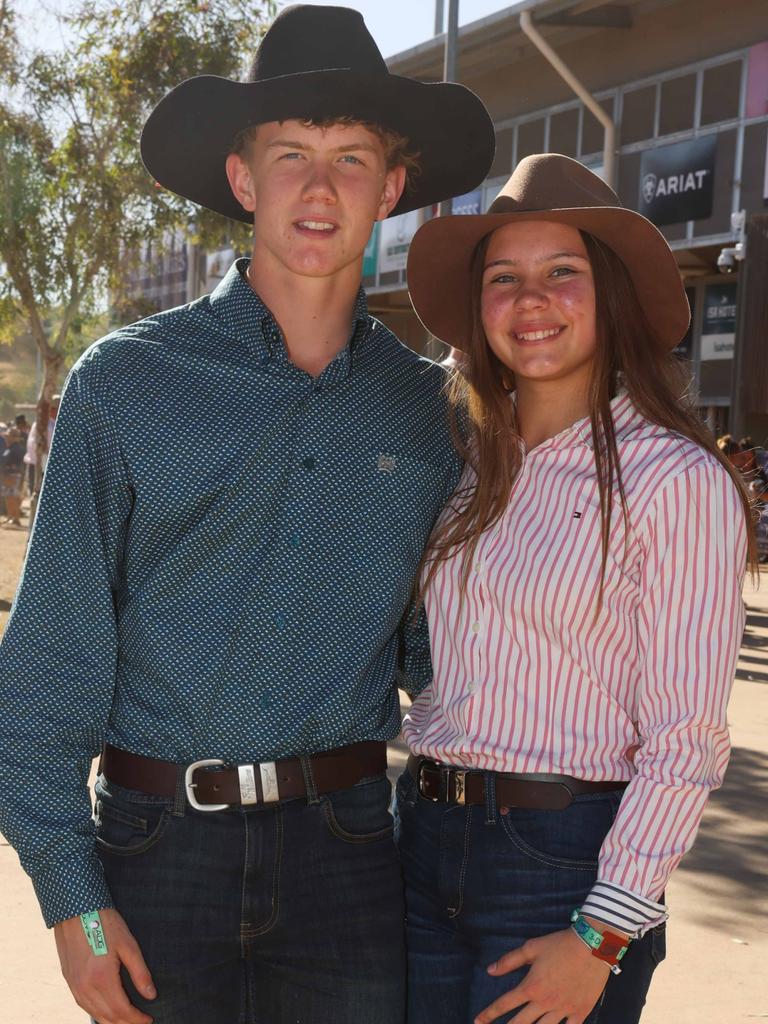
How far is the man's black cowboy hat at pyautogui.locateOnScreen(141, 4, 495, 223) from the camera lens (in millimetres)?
2889

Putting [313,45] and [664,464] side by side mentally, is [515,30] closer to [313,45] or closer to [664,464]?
[313,45]

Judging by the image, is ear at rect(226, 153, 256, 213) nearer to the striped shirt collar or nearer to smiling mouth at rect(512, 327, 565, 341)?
smiling mouth at rect(512, 327, 565, 341)

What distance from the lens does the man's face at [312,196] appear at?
9.36ft

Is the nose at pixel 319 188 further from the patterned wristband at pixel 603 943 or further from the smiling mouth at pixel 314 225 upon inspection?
the patterned wristband at pixel 603 943

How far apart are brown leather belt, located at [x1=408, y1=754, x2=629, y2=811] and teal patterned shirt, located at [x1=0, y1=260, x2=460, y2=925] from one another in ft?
0.56

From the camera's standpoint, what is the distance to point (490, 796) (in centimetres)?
262

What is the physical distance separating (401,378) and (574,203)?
509mm

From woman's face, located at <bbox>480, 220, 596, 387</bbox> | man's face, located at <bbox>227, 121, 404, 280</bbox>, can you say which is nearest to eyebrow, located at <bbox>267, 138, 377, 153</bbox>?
man's face, located at <bbox>227, 121, 404, 280</bbox>

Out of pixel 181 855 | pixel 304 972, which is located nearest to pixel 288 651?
pixel 181 855

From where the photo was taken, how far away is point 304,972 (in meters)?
2.60

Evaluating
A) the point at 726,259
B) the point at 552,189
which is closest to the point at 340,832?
the point at 552,189

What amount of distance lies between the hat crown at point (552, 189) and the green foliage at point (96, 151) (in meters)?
11.7

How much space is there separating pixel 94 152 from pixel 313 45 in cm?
1302

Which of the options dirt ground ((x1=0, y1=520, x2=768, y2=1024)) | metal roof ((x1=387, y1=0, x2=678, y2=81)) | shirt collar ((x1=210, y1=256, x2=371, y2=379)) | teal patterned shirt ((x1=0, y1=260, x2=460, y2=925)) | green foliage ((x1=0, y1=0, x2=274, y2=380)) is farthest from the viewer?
metal roof ((x1=387, y1=0, x2=678, y2=81))
